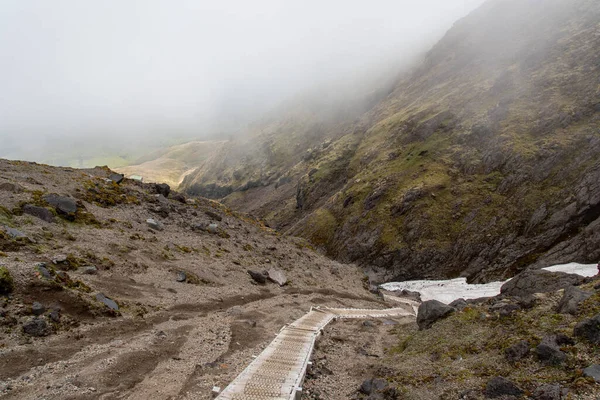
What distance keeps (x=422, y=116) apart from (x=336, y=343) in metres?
141

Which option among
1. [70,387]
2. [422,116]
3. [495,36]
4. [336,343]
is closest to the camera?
[70,387]

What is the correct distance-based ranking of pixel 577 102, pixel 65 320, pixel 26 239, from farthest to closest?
1. pixel 577 102
2. pixel 26 239
3. pixel 65 320

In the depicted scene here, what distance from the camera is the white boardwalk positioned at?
14312 mm

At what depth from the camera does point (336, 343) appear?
26.7 metres

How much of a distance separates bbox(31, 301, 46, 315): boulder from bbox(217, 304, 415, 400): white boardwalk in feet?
44.4

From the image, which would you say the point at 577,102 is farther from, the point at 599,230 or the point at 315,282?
the point at 315,282

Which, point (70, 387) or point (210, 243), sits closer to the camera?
point (70, 387)

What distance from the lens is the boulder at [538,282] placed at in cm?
2988

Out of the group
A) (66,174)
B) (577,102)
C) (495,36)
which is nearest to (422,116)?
(577,102)

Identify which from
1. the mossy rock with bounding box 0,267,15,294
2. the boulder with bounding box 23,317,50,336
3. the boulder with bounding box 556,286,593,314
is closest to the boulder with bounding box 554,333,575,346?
the boulder with bounding box 556,286,593,314

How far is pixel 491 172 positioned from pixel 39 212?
→ 111 m

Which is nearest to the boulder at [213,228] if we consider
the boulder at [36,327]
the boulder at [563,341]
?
the boulder at [36,327]

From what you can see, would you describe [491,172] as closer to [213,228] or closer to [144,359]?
[213,228]

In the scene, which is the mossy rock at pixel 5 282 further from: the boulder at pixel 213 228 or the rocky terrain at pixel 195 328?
the boulder at pixel 213 228
